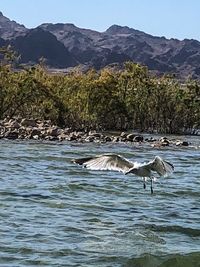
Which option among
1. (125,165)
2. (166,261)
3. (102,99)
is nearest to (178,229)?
(125,165)

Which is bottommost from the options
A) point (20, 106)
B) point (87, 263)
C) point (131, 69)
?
point (87, 263)

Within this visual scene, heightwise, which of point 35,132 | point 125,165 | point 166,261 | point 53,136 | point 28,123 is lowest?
point 166,261

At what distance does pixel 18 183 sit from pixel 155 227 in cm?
702

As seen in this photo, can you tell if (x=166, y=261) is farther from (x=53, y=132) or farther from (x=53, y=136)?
(x=53, y=132)

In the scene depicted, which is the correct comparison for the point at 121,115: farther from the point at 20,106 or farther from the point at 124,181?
the point at 124,181

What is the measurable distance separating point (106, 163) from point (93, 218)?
1353 mm

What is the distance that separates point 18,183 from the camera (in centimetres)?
2017

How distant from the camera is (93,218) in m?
14.8

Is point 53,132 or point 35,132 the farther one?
point 53,132

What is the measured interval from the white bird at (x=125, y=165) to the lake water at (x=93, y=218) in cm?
114

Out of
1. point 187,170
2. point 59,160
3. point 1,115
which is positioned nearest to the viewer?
point 187,170

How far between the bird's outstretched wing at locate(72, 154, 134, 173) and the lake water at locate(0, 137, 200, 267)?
1194mm

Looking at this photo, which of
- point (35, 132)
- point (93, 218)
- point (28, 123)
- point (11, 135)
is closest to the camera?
point (93, 218)

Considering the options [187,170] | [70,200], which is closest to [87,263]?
[70,200]
